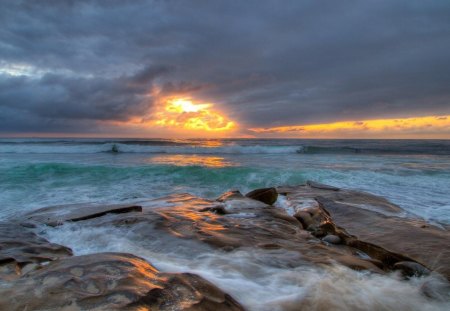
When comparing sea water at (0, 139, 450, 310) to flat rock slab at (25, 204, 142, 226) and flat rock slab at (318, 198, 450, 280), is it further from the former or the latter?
flat rock slab at (318, 198, 450, 280)

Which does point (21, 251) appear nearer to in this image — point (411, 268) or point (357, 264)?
point (357, 264)

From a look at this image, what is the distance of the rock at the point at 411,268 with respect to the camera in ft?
10.1

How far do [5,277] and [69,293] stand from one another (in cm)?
92

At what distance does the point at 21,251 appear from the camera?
10.8ft

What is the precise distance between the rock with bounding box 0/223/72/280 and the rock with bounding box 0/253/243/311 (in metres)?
0.57

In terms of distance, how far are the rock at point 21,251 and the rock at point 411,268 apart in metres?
3.49

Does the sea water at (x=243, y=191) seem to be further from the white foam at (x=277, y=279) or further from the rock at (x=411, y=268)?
the rock at (x=411, y=268)

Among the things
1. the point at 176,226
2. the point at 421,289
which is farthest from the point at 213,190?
the point at 421,289

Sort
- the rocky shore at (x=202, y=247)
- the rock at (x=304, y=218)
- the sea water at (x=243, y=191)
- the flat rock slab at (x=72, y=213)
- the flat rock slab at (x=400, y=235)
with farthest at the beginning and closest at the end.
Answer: the flat rock slab at (x=72, y=213) → the rock at (x=304, y=218) → the flat rock slab at (x=400, y=235) → the sea water at (x=243, y=191) → the rocky shore at (x=202, y=247)

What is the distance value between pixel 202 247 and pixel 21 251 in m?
1.90

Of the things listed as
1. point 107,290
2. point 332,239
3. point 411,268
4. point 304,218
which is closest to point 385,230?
point 332,239

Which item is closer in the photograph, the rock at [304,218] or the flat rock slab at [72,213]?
the rock at [304,218]

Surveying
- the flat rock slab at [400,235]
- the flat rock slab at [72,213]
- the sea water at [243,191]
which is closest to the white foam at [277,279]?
the sea water at [243,191]

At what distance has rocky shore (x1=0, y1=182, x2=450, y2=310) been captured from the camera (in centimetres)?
205
